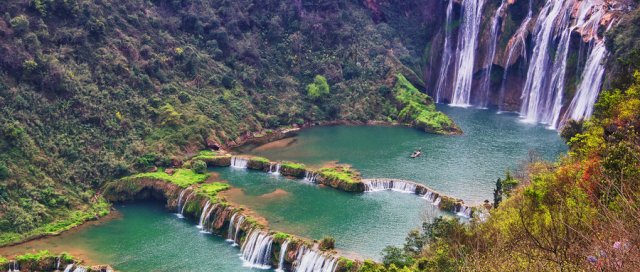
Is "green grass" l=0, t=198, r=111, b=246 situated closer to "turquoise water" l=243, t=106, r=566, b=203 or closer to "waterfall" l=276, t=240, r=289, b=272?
"waterfall" l=276, t=240, r=289, b=272

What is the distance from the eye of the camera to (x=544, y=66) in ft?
218

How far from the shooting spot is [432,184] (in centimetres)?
4878

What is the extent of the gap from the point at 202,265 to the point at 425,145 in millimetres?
27911

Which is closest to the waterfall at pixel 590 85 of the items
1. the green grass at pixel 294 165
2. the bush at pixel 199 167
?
the green grass at pixel 294 165

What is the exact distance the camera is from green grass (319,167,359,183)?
49537mm

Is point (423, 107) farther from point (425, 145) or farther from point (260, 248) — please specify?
point (260, 248)

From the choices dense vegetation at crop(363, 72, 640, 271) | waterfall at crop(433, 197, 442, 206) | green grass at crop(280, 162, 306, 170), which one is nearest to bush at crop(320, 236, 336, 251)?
dense vegetation at crop(363, 72, 640, 271)

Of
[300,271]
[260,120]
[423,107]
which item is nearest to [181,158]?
[260,120]

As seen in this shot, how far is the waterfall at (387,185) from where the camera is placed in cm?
4866

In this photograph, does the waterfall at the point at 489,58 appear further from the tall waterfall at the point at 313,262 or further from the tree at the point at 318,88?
the tall waterfall at the point at 313,262

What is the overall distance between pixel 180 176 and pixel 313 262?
17.0 metres

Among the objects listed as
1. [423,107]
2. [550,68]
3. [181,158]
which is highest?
[550,68]

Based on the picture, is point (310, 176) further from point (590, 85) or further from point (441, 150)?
point (590, 85)

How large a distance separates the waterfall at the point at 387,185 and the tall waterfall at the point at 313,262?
12.2 metres
